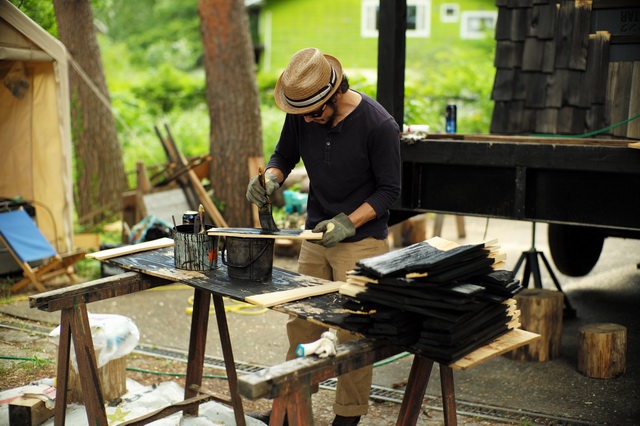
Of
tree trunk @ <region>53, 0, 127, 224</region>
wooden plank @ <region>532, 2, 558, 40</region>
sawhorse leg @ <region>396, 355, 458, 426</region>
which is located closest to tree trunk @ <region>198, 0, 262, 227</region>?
tree trunk @ <region>53, 0, 127, 224</region>

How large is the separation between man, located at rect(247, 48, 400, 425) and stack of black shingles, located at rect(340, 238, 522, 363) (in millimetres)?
716

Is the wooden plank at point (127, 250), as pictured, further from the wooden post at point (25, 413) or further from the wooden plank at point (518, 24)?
the wooden plank at point (518, 24)

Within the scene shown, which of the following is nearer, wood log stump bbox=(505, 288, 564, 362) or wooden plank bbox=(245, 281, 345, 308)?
wooden plank bbox=(245, 281, 345, 308)

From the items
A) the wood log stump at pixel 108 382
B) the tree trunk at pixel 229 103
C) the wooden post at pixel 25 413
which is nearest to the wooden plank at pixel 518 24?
the tree trunk at pixel 229 103

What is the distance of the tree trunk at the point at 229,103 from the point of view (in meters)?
9.54

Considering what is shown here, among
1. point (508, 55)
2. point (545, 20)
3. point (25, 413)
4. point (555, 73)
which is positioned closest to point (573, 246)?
point (555, 73)

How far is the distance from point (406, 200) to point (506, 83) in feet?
8.43

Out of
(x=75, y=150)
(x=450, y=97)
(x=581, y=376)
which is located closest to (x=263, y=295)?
(x=581, y=376)

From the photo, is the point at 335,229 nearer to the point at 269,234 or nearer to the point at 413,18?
the point at 269,234

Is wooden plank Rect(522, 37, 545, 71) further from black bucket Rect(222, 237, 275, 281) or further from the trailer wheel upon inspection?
black bucket Rect(222, 237, 275, 281)

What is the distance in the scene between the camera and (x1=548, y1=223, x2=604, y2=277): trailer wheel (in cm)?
791

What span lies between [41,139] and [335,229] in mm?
5311

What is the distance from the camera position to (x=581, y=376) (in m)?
5.64

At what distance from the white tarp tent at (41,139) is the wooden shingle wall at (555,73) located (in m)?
4.50
